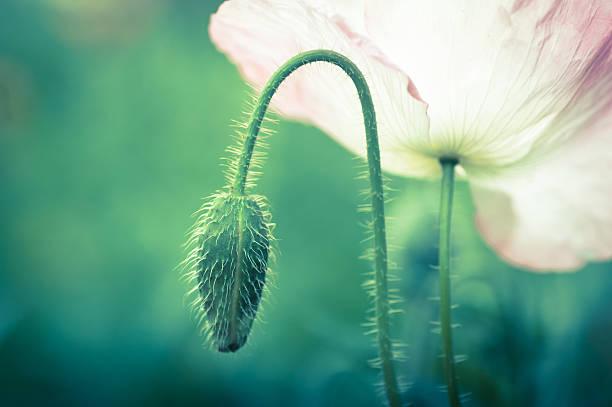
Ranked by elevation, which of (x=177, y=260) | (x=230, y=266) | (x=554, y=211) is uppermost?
(x=177, y=260)

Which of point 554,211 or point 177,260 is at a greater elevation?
point 177,260

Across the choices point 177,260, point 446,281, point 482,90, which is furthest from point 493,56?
point 177,260

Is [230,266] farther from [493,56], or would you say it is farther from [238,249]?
[493,56]

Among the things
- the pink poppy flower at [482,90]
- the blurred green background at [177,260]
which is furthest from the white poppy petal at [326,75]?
the blurred green background at [177,260]

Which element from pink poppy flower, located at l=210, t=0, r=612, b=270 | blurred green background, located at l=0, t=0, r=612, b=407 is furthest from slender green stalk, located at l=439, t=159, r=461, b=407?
blurred green background, located at l=0, t=0, r=612, b=407

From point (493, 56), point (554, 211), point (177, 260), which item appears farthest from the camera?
point (177, 260)

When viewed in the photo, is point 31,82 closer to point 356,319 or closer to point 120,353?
point 120,353

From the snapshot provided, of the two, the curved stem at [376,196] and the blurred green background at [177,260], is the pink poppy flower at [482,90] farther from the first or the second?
the blurred green background at [177,260]
